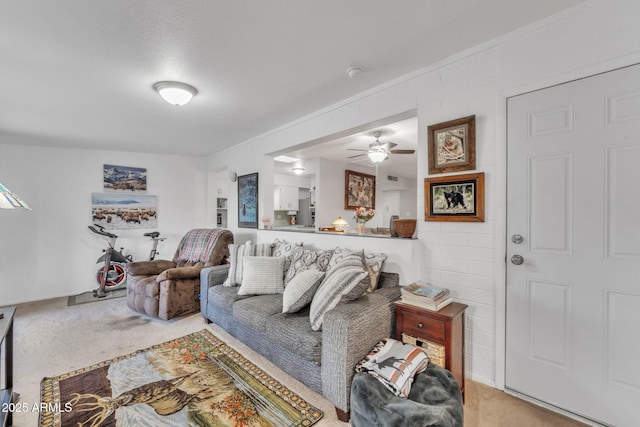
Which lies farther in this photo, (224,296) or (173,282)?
(173,282)

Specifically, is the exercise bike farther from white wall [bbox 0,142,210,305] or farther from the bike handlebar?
white wall [bbox 0,142,210,305]

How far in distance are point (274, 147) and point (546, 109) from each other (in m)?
2.99

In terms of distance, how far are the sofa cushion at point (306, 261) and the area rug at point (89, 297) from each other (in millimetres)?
3323

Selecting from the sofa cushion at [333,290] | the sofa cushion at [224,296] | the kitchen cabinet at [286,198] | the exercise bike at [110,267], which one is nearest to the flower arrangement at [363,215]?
the sofa cushion at [333,290]

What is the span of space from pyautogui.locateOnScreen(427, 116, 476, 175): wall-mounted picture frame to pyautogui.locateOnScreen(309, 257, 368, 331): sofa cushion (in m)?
1.03

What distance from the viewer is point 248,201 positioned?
4.39 meters

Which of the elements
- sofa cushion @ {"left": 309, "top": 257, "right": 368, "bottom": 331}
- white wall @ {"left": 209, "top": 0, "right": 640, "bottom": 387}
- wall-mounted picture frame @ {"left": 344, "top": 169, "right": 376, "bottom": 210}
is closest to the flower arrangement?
white wall @ {"left": 209, "top": 0, "right": 640, "bottom": 387}

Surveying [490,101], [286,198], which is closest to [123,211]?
[286,198]

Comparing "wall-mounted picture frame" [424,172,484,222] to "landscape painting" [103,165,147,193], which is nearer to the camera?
"wall-mounted picture frame" [424,172,484,222]

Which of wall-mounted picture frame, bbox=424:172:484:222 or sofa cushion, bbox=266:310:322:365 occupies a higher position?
wall-mounted picture frame, bbox=424:172:484:222

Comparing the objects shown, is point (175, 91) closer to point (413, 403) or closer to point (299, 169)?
point (413, 403)

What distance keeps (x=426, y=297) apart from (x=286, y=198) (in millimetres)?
5773

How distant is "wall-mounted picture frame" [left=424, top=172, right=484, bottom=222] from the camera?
1989mm

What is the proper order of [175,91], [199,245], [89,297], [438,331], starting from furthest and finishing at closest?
1. [89,297]
2. [199,245]
3. [175,91]
4. [438,331]
